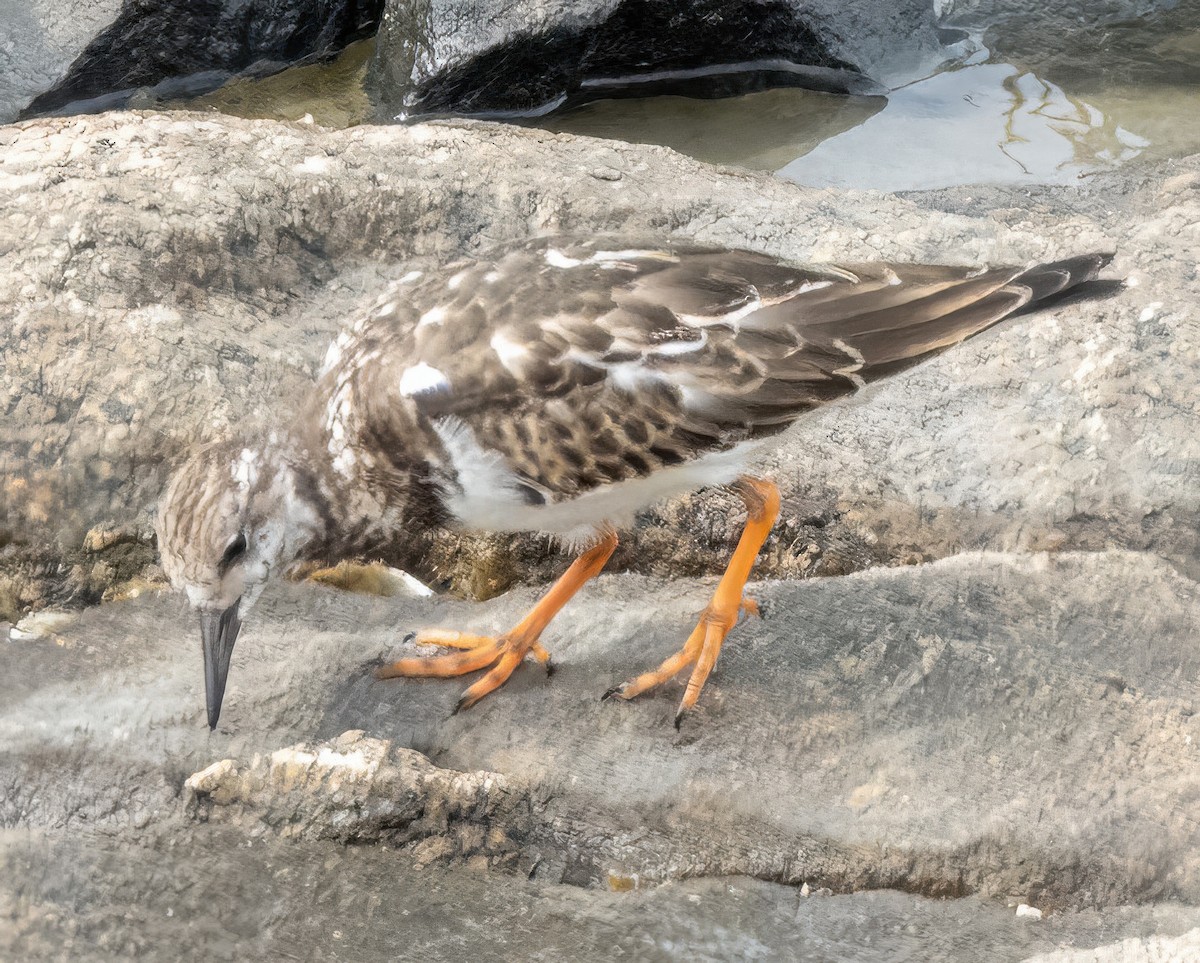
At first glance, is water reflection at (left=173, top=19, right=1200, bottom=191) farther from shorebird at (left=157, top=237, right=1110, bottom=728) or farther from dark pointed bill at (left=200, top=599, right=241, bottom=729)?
dark pointed bill at (left=200, top=599, right=241, bottom=729)

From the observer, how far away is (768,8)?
6664 mm

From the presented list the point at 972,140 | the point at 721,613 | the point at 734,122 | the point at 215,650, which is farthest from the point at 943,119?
the point at 215,650

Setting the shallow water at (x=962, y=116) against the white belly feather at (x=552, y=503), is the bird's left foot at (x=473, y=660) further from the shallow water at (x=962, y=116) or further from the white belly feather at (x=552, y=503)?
the shallow water at (x=962, y=116)

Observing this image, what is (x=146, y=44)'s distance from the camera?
6832 mm

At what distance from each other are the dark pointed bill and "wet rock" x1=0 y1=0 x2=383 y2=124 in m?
4.99

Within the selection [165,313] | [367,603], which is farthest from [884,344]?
[165,313]

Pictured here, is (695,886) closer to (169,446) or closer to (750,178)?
(169,446)

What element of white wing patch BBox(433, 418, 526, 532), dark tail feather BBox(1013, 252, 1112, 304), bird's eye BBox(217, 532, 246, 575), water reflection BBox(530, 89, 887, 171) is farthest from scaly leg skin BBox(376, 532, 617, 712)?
water reflection BBox(530, 89, 887, 171)

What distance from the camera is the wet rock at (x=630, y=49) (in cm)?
659

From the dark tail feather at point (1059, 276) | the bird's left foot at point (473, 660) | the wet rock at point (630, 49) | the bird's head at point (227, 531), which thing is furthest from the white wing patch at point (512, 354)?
the wet rock at point (630, 49)

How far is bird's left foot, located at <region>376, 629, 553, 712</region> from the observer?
332 cm

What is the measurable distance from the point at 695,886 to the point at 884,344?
4.99 feet

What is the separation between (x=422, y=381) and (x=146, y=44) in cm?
508

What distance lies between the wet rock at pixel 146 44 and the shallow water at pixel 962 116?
0.22m
